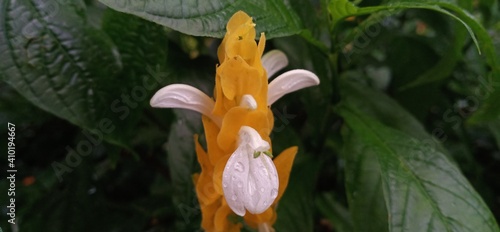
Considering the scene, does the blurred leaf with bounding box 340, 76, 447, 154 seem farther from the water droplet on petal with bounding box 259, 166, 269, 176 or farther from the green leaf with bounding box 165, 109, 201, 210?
the water droplet on petal with bounding box 259, 166, 269, 176

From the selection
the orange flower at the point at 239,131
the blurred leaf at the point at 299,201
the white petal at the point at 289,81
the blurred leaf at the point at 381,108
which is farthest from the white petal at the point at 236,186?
the blurred leaf at the point at 381,108

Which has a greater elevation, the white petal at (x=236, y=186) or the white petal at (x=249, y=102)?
the white petal at (x=249, y=102)

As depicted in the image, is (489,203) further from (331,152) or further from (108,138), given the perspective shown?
(108,138)

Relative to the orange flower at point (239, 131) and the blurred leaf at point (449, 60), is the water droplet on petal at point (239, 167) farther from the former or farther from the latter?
the blurred leaf at point (449, 60)

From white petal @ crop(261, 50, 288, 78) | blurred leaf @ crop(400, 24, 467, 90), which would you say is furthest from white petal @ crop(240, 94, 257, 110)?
blurred leaf @ crop(400, 24, 467, 90)

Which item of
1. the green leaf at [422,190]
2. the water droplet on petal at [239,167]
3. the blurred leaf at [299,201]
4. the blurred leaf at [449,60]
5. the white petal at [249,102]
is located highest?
the white petal at [249,102]

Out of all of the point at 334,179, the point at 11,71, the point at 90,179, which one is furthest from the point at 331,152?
the point at 11,71
